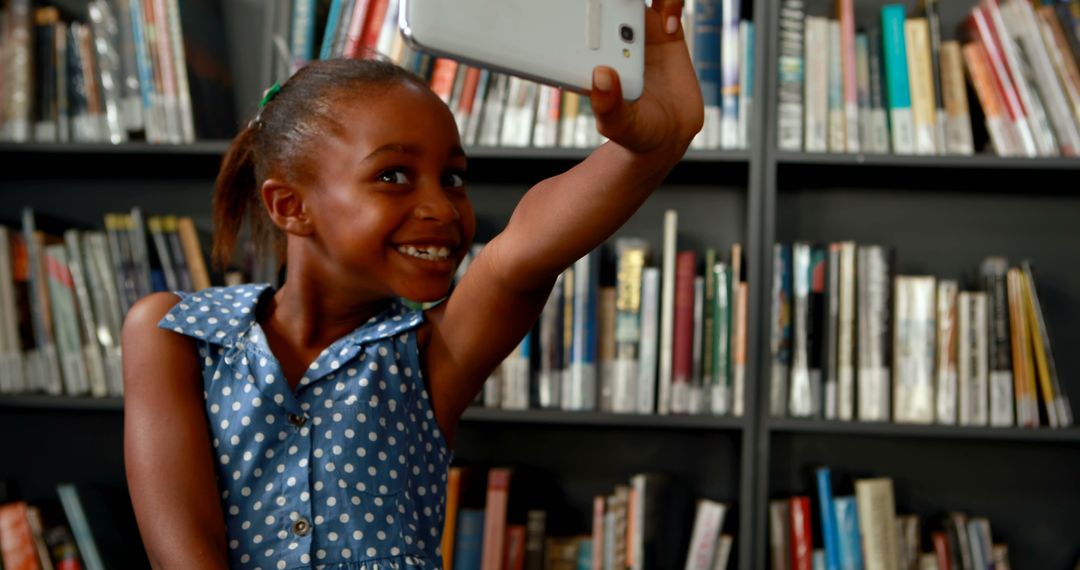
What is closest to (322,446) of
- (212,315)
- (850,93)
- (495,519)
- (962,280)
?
(212,315)

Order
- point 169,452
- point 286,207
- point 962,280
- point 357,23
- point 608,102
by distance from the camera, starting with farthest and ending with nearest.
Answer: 1. point 962,280
2. point 357,23
3. point 286,207
4. point 169,452
5. point 608,102

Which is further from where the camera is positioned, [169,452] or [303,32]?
[303,32]

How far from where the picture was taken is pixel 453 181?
38.3 inches

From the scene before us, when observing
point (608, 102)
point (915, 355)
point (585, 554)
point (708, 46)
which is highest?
point (708, 46)

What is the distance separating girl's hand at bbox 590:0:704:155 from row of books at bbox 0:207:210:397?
1.31m

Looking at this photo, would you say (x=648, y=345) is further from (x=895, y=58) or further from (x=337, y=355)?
(x=337, y=355)

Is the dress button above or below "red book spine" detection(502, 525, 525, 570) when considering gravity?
above

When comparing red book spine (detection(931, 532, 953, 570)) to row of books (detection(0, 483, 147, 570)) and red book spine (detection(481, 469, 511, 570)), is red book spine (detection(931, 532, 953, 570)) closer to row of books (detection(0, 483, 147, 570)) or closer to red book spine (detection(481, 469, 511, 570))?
red book spine (detection(481, 469, 511, 570))

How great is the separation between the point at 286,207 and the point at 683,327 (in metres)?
0.92

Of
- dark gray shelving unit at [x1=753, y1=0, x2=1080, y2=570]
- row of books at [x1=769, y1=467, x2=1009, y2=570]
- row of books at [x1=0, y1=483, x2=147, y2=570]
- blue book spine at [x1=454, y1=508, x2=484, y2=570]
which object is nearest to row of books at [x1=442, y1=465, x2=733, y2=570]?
blue book spine at [x1=454, y1=508, x2=484, y2=570]

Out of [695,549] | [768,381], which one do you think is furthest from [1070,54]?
[695,549]

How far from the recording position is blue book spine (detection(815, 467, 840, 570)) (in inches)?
69.1

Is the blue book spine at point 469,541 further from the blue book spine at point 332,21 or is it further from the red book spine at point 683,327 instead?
→ the blue book spine at point 332,21

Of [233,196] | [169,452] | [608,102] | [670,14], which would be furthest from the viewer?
[233,196]
